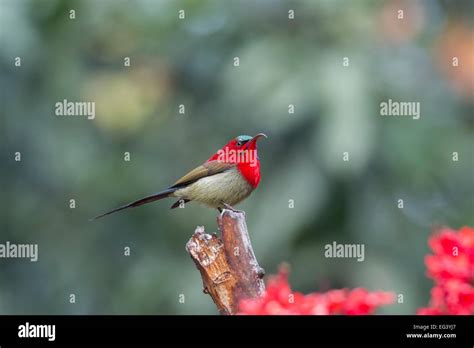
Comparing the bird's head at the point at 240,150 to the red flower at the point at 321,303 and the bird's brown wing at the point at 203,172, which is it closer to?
the bird's brown wing at the point at 203,172

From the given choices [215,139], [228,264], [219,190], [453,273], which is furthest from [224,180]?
[215,139]

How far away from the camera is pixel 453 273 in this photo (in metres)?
3.69

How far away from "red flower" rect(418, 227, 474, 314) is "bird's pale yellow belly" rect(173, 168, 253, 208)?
9.95ft

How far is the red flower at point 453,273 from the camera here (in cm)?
361

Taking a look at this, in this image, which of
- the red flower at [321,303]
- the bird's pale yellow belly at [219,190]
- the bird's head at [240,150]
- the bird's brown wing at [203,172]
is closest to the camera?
the red flower at [321,303]

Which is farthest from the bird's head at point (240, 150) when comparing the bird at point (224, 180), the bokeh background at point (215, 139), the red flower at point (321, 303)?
the red flower at point (321, 303)

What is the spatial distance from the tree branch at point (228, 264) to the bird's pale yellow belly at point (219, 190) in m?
2.05

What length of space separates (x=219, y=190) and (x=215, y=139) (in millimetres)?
4223

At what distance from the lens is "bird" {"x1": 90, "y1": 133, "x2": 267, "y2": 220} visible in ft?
22.0

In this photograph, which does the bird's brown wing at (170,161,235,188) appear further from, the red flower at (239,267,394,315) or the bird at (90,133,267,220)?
the red flower at (239,267,394,315)

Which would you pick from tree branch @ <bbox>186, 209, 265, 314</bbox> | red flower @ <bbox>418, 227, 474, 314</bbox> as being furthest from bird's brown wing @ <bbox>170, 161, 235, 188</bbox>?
red flower @ <bbox>418, 227, 474, 314</bbox>

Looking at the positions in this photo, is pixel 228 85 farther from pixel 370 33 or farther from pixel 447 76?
pixel 447 76

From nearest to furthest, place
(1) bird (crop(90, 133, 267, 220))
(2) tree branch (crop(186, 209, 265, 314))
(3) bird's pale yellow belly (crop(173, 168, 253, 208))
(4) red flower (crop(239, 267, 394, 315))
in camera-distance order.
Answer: (4) red flower (crop(239, 267, 394, 315)) < (2) tree branch (crop(186, 209, 265, 314)) < (1) bird (crop(90, 133, 267, 220)) < (3) bird's pale yellow belly (crop(173, 168, 253, 208))
